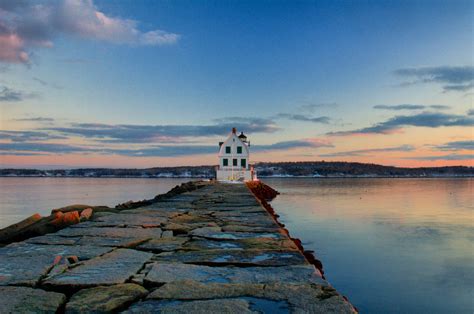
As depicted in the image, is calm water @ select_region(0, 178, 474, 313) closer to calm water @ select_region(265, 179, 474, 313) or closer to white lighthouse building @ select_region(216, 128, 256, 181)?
calm water @ select_region(265, 179, 474, 313)

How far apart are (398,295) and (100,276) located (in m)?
6.64

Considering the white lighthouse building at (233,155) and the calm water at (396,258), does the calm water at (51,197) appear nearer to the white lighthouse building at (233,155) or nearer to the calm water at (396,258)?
the white lighthouse building at (233,155)

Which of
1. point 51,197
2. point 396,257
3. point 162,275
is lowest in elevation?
point 51,197

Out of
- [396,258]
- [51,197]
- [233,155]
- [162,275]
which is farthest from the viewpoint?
[51,197]

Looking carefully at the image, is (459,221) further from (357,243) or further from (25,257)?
(25,257)

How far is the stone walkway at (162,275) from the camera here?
2.29 metres

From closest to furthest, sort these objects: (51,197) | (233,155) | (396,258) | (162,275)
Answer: (162,275), (396,258), (233,155), (51,197)

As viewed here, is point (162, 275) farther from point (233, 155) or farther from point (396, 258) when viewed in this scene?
point (233, 155)

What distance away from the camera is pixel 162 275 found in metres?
2.88

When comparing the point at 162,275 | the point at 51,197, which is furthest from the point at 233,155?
the point at 162,275

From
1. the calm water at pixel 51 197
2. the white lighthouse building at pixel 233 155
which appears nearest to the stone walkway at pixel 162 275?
the calm water at pixel 51 197

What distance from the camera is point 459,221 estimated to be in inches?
788

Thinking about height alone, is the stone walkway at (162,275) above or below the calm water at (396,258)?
above

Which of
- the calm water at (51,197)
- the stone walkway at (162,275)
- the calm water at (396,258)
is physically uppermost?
the stone walkway at (162,275)
